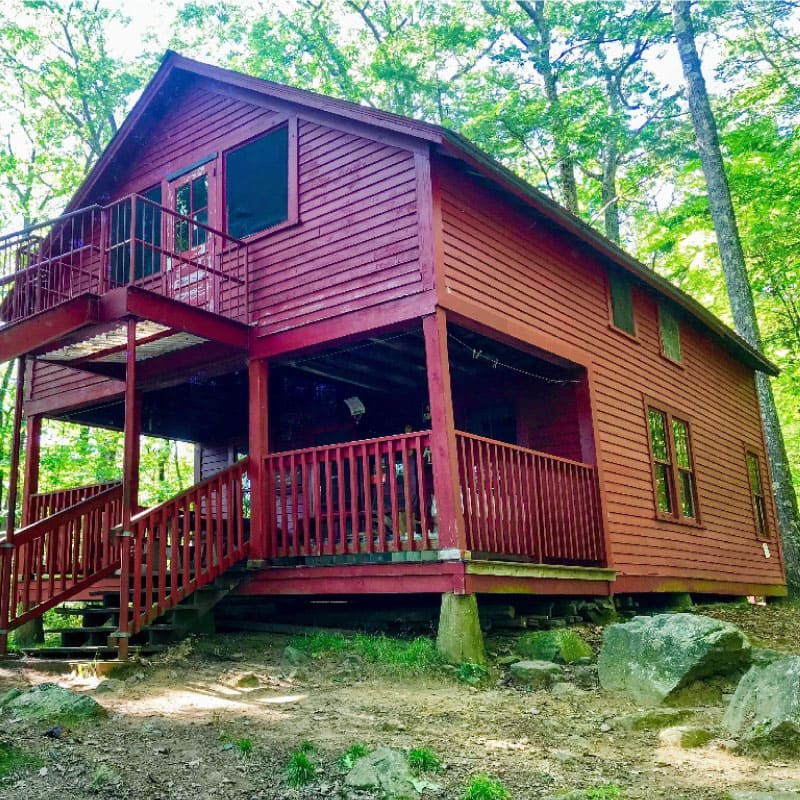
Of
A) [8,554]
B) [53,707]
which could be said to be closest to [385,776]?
[53,707]

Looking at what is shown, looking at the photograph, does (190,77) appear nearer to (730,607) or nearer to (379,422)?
(379,422)

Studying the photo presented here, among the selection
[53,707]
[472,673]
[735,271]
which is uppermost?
[735,271]

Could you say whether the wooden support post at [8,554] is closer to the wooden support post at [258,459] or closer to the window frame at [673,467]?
the wooden support post at [258,459]

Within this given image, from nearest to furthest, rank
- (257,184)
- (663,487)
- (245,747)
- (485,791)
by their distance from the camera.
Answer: (485,791) < (245,747) < (257,184) < (663,487)

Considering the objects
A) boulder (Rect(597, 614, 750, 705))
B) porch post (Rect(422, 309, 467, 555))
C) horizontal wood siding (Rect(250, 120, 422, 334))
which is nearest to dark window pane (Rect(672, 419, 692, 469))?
porch post (Rect(422, 309, 467, 555))

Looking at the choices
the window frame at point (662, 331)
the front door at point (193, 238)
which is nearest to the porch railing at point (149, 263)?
the front door at point (193, 238)

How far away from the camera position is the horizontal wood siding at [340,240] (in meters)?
9.85

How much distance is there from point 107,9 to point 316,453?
2372 centimetres

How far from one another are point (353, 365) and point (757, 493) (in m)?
11.3

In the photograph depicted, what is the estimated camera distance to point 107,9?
2753 cm

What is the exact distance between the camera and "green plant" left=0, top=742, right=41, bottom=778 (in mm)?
5175

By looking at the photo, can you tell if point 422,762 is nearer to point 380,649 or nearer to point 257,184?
point 380,649

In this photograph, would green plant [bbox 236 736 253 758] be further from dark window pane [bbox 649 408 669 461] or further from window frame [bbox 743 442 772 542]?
window frame [bbox 743 442 772 542]

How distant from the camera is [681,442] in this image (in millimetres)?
15430
